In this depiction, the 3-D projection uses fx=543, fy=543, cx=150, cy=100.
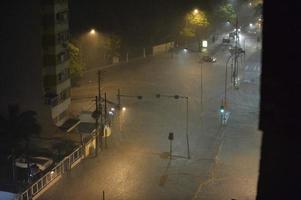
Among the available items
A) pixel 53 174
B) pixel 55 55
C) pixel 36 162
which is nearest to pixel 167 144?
pixel 36 162

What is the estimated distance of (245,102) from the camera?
35.3m

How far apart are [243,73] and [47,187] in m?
26.8

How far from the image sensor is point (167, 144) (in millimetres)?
26422

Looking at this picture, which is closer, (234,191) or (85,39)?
(234,191)

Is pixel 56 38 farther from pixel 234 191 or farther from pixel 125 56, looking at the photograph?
pixel 125 56

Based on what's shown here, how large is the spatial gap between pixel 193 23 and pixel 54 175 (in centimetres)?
3720

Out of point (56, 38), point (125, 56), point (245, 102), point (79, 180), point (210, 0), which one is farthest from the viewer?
point (210, 0)

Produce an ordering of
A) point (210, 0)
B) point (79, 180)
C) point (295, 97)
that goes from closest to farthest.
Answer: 1. point (295, 97)
2. point (79, 180)
3. point (210, 0)

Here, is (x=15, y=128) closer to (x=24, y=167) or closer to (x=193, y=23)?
(x=24, y=167)

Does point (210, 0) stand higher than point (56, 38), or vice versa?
point (210, 0)

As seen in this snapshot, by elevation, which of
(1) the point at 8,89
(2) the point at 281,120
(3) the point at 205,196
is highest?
(2) the point at 281,120

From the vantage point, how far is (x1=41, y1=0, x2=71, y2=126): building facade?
27422 millimetres

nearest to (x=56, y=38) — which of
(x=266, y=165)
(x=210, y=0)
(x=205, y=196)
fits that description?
(x=205, y=196)

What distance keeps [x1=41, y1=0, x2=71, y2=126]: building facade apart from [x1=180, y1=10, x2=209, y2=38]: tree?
27.8m
